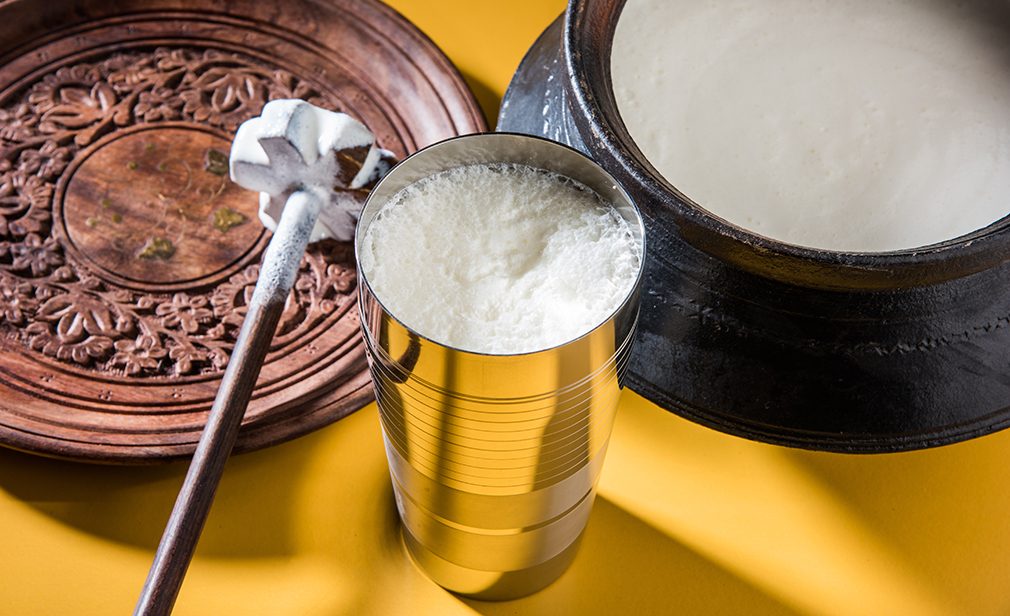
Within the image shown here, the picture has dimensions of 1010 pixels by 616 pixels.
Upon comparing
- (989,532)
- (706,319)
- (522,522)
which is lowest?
(989,532)

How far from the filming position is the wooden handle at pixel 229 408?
28.9 inches

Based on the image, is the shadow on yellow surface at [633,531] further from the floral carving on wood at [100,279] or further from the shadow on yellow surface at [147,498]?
the floral carving on wood at [100,279]

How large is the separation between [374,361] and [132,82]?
624mm

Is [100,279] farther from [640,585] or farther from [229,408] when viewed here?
[640,585]

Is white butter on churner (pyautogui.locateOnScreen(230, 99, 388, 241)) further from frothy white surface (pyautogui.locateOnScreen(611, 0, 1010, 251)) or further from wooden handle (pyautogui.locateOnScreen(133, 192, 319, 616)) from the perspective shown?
frothy white surface (pyautogui.locateOnScreen(611, 0, 1010, 251))

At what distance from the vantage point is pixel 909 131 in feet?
2.79

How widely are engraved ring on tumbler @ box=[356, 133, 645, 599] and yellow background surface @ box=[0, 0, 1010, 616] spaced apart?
78mm

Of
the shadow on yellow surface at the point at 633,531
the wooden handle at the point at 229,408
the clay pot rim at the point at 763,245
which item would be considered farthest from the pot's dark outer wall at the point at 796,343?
the wooden handle at the point at 229,408

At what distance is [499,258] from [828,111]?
0.38 metres

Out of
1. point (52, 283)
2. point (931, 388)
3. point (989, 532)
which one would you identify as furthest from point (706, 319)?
point (52, 283)

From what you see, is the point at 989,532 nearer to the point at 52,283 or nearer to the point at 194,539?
the point at 194,539

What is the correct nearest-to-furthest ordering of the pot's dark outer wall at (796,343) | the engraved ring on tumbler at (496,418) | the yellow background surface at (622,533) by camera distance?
the engraved ring on tumbler at (496,418) → the pot's dark outer wall at (796,343) → the yellow background surface at (622,533)

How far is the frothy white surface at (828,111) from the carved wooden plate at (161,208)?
0.24 metres

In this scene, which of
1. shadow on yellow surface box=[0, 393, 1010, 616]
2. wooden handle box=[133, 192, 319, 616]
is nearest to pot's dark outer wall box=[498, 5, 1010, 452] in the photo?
shadow on yellow surface box=[0, 393, 1010, 616]
